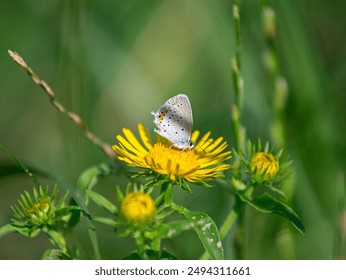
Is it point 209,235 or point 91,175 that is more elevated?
point 91,175

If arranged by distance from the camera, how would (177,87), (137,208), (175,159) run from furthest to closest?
(177,87)
(175,159)
(137,208)

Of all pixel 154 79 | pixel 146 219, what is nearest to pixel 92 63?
pixel 154 79

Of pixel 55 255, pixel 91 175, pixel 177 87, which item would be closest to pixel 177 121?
pixel 91 175

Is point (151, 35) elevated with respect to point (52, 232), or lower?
elevated

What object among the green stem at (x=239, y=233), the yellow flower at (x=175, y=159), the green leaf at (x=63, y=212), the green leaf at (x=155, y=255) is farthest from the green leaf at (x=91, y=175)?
the green stem at (x=239, y=233)

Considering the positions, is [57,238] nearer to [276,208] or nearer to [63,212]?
[63,212]

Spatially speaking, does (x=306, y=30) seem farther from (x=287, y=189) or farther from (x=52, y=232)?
(x=52, y=232)

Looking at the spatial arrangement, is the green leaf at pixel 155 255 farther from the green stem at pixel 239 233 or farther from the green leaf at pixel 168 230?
the green stem at pixel 239 233
